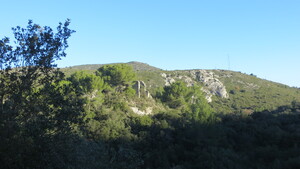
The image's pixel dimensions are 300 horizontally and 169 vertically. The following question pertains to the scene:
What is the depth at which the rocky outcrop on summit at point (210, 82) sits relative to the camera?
85812 millimetres

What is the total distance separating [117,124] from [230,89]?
68.1 metres

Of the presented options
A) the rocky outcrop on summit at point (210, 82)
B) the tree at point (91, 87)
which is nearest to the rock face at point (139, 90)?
the tree at point (91, 87)

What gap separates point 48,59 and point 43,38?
0.70 m

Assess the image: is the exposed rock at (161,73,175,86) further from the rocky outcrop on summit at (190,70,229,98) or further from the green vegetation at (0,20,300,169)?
the rocky outcrop on summit at (190,70,229,98)

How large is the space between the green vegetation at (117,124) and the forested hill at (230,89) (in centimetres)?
100

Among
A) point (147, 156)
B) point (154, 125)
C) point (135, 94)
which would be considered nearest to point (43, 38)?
point (147, 156)

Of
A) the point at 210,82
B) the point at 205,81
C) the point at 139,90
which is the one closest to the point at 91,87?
the point at 139,90

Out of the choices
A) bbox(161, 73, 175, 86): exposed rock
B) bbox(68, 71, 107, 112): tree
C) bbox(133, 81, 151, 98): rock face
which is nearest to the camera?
bbox(68, 71, 107, 112): tree

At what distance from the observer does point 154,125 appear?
37.4 meters

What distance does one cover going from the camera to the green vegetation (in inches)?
283

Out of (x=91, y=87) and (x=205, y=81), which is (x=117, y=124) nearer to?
(x=91, y=87)

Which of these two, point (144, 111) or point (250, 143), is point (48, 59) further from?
point (144, 111)

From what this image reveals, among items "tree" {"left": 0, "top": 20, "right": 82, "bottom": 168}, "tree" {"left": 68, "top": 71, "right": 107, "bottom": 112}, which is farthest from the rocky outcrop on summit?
"tree" {"left": 0, "top": 20, "right": 82, "bottom": 168}

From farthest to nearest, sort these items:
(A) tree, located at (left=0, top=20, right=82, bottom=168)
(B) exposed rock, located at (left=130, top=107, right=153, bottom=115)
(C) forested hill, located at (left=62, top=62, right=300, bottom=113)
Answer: (C) forested hill, located at (left=62, top=62, right=300, bottom=113), (B) exposed rock, located at (left=130, top=107, right=153, bottom=115), (A) tree, located at (left=0, top=20, right=82, bottom=168)
